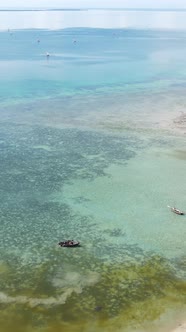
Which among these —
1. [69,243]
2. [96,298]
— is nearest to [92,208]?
[69,243]

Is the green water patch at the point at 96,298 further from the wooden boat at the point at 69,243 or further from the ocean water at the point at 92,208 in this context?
the wooden boat at the point at 69,243

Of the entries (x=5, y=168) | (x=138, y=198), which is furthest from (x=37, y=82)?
(x=138, y=198)

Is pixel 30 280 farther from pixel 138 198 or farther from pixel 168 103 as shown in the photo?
pixel 168 103

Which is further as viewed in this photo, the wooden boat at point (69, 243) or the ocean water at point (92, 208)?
the wooden boat at point (69, 243)

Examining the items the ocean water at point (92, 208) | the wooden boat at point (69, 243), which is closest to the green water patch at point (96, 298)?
the ocean water at point (92, 208)

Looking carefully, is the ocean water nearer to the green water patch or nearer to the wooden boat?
the green water patch

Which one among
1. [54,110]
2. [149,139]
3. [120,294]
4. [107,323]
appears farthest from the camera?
[54,110]

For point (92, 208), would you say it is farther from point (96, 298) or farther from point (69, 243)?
point (96, 298)
